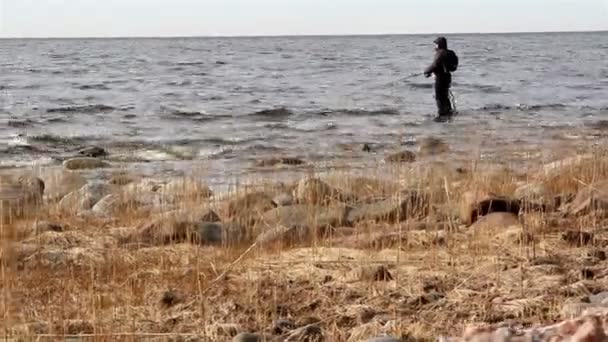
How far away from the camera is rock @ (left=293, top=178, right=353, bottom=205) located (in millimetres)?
8789

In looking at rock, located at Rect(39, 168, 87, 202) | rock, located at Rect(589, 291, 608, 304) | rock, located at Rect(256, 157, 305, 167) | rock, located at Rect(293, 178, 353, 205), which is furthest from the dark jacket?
rock, located at Rect(589, 291, 608, 304)

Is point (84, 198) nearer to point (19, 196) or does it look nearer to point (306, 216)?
point (19, 196)

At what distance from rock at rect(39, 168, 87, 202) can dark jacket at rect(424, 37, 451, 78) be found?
824cm

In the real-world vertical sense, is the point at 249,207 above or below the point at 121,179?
above

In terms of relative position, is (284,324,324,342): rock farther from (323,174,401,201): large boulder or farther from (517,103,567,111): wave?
(517,103,567,111): wave

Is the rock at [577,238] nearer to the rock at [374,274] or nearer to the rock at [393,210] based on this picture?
the rock at [393,210]

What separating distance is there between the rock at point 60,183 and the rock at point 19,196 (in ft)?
0.44

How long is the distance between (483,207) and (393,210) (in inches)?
31.1

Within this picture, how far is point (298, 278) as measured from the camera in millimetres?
6102

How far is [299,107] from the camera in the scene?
22547mm

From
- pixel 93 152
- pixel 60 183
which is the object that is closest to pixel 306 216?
pixel 60 183

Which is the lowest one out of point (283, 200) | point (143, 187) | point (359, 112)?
point (359, 112)

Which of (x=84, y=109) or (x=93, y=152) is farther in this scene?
(x=84, y=109)

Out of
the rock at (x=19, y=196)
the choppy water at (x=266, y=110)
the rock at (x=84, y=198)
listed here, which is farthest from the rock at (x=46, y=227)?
the choppy water at (x=266, y=110)
